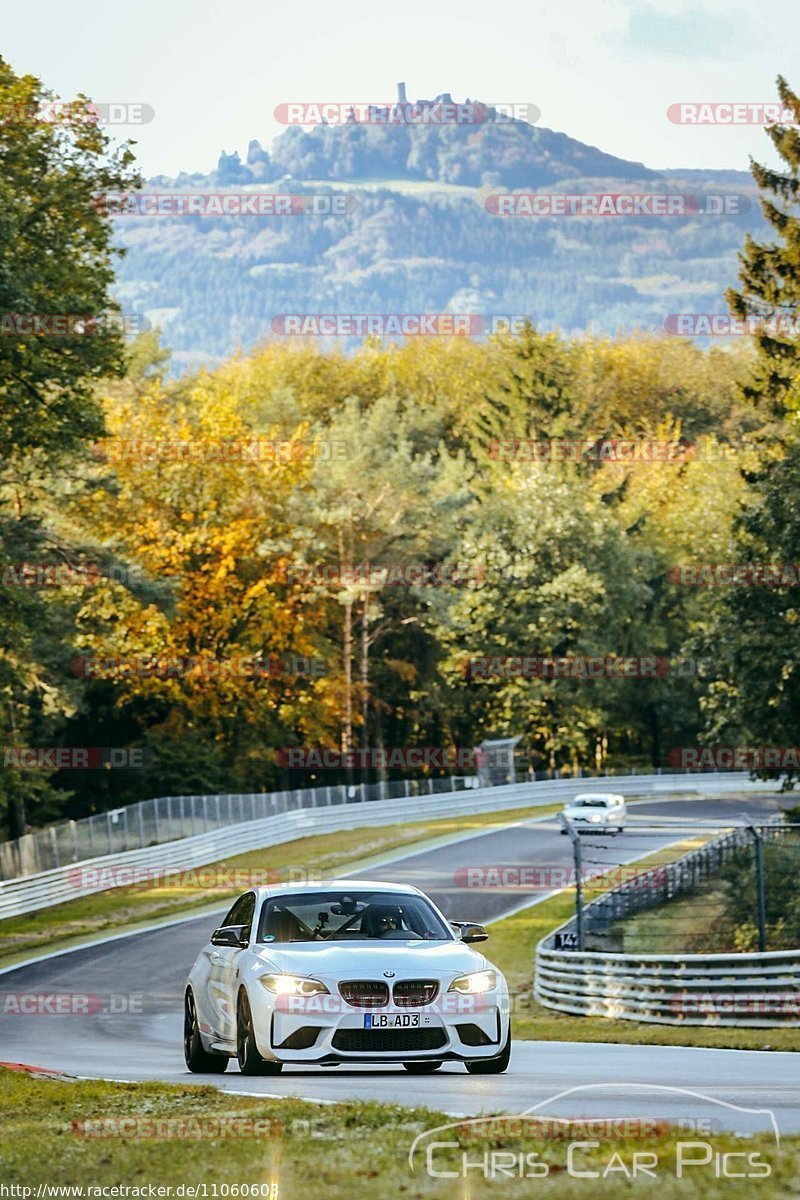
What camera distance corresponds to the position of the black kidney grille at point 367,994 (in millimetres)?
12789

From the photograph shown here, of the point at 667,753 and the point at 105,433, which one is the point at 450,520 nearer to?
the point at 667,753

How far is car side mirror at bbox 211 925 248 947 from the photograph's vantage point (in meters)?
13.9

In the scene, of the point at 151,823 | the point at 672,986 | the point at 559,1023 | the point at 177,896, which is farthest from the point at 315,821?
the point at 672,986

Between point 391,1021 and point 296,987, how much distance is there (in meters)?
0.69

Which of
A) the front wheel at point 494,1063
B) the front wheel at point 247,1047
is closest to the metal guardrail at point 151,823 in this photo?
the front wheel at point 247,1047

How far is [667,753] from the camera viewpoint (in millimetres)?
91375

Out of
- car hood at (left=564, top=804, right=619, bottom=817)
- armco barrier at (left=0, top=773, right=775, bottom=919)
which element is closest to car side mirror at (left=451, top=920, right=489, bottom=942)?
armco barrier at (left=0, top=773, right=775, bottom=919)

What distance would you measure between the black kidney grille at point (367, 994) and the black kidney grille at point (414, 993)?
0.28ft

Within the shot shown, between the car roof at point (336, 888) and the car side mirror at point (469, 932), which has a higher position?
the car roof at point (336, 888)

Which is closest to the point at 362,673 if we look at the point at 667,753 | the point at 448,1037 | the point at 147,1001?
the point at 667,753

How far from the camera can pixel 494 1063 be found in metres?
13.4

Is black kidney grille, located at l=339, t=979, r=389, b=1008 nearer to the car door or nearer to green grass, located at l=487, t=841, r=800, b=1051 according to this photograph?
the car door

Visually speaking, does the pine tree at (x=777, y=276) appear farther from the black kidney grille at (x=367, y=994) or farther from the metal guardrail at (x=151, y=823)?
the black kidney grille at (x=367, y=994)

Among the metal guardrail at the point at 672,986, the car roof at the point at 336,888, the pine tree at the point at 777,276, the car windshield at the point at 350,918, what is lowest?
the metal guardrail at the point at 672,986
